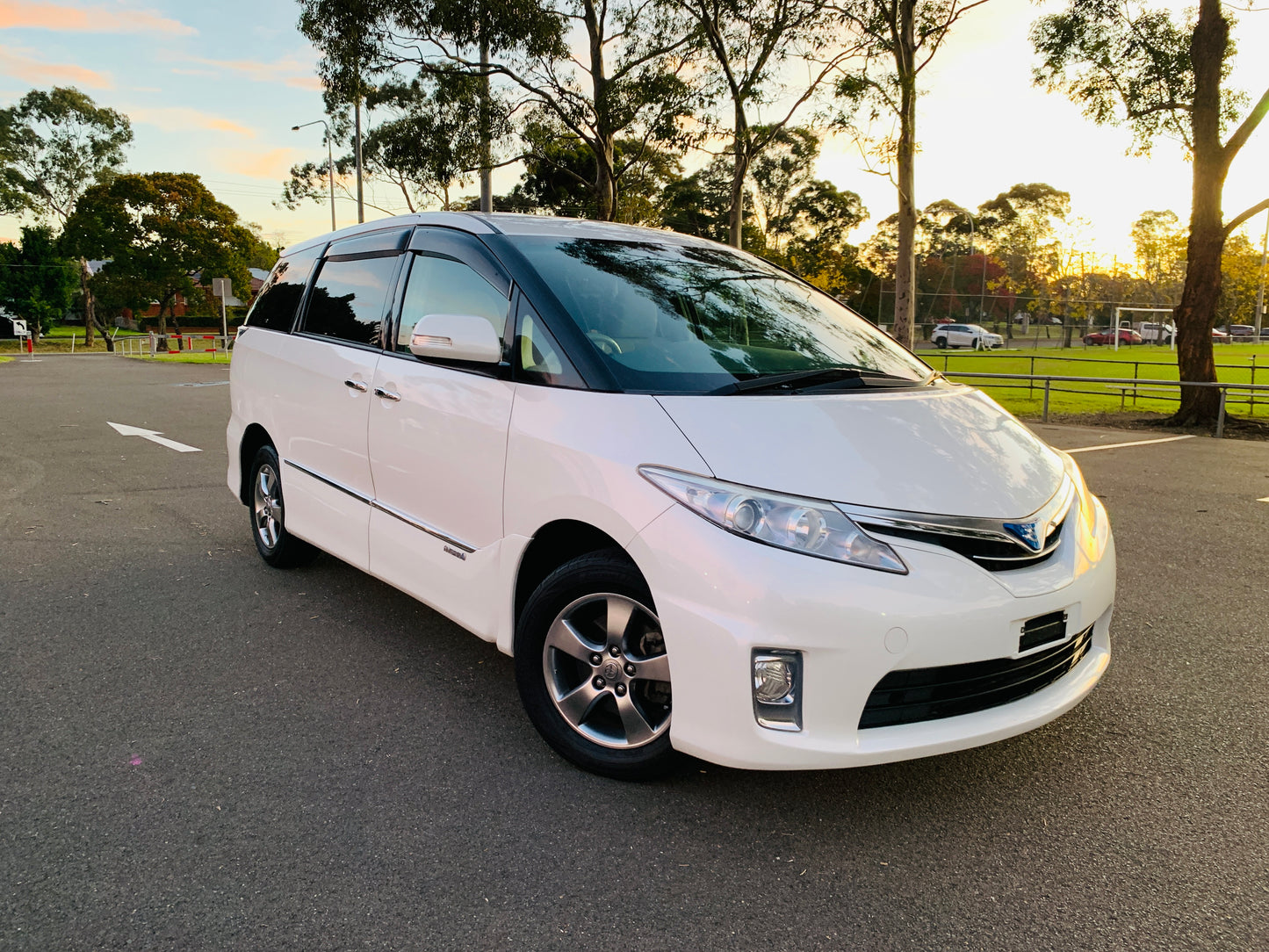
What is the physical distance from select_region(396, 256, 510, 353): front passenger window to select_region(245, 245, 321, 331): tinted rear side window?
1297 millimetres

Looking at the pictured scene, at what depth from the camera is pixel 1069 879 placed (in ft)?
7.83

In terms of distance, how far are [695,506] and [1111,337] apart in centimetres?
6835

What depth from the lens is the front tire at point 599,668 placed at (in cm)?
271

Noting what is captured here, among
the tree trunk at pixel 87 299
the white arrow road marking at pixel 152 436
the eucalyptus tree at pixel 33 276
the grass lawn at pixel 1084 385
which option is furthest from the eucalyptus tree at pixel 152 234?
the white arrow road marking at pixel 152 436

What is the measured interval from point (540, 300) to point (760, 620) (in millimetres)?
1438

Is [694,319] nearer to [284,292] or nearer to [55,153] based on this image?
[284,292]

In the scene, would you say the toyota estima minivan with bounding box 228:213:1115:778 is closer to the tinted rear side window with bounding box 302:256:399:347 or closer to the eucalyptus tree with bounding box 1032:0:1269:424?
the tinted rear side window with bounding box 302:256:399:347

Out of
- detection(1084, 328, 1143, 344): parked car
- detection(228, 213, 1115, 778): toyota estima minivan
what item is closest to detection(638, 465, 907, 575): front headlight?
detection(228, 213, 1115, 778): toyota estima minivan

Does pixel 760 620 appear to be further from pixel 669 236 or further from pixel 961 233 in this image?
pixel 961 233

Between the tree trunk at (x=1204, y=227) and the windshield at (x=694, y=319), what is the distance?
11.4 meters

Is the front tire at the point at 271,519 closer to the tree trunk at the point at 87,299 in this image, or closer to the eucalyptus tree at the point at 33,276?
the tree trunk at the point at 87,299

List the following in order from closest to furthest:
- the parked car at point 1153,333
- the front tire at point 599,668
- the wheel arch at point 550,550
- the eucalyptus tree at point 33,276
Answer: the front tire at point 599,668 < the wheel arch at point 550,550 < the eucalyptus tree at point 33,276 < the parked car at point 1153,333

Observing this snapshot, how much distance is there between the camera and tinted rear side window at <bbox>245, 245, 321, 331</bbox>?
4.90m

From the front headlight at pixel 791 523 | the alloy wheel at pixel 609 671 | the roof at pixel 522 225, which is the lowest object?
the alloy wheel at pixel 609 671
